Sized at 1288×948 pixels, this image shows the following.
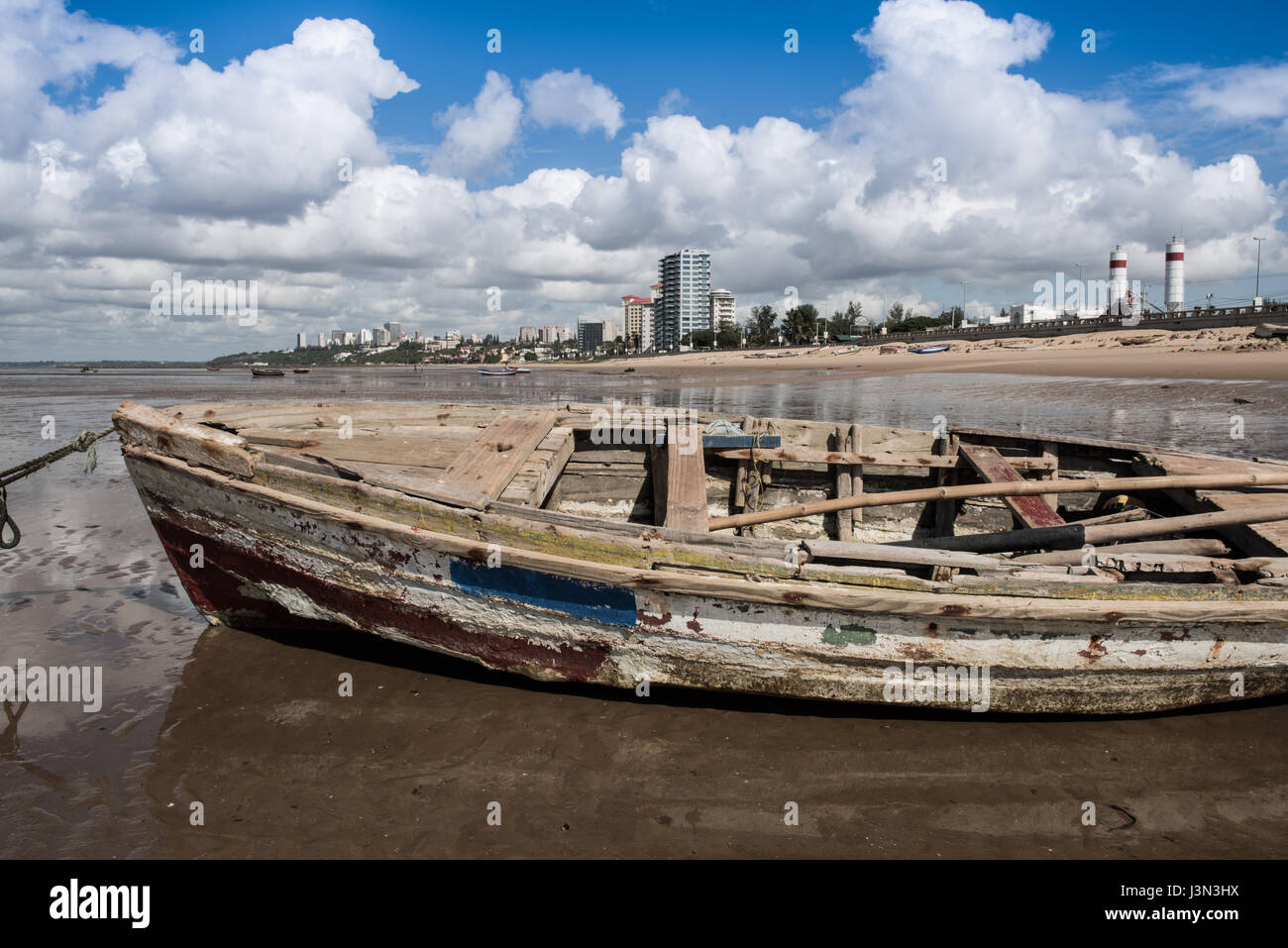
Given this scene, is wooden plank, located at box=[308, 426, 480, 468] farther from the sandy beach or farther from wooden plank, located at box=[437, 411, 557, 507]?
the sandy beach

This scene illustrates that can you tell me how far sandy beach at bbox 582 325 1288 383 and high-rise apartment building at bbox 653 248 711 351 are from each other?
99.1 metres

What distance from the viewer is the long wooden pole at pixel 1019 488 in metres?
5.08

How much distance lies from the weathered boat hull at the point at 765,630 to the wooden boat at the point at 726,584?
0.01 meters

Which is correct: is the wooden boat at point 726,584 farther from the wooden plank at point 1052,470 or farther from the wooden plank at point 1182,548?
the wooden plank at point 1052,470

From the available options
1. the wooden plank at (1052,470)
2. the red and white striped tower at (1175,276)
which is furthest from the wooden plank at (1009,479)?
the red and white striped tower at (1175,276)

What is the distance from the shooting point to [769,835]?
125 inches

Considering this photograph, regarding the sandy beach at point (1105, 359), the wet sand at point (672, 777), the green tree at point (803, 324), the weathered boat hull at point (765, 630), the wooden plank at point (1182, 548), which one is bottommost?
the wet sand at point (672, 777)

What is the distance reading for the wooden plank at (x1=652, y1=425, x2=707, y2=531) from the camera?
486 cm

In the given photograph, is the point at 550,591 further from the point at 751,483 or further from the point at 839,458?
the point at 839,458

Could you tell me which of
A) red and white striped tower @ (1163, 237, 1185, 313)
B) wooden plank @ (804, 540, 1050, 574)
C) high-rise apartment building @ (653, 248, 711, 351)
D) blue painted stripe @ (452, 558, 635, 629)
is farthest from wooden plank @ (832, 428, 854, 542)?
high-rise apartment building @ (653, 248, 711, 351)
